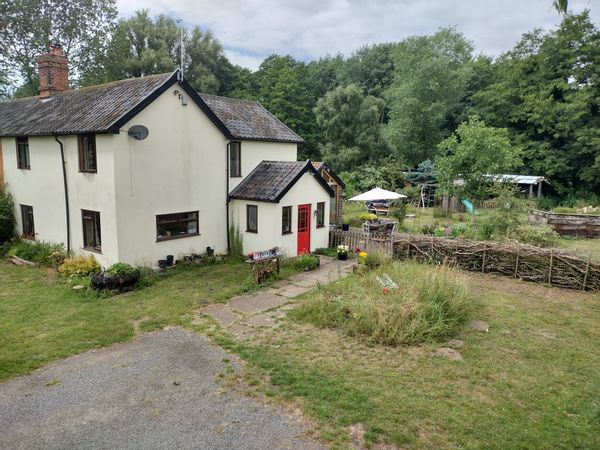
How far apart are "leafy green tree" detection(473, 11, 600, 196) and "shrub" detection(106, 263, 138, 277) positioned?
34236 millimetres

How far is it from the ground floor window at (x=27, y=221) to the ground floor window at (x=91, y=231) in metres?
4.56

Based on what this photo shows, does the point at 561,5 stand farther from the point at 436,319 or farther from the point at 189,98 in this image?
the point at 189,98

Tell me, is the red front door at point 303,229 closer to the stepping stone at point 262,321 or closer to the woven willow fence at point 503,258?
the woven willow fence at point 503,258

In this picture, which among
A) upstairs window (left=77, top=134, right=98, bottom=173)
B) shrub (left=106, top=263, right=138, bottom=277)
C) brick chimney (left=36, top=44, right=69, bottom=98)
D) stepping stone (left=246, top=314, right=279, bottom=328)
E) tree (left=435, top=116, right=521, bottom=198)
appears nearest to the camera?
stepping stone (left=246, top=314, right=279, bottom=328)

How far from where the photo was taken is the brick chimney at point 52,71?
1861 cm

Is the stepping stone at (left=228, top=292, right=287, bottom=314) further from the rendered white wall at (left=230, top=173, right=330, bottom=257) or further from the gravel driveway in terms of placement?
the rendered white wall at (left=230, top=173, right=330, bottom=257)

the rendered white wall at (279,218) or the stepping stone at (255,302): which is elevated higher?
the rendered white wall at (279,218)

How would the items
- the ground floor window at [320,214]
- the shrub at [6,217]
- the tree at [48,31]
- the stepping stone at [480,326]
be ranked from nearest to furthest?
the stepping stone at [480,326], the shrub at [6,217], the ground floor window at [320,214], the tree at [48,31]

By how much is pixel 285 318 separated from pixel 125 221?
646cm

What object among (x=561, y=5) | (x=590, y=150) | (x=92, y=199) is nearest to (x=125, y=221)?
(x=92, y=199)

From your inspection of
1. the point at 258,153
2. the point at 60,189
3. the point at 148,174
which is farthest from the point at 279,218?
the point at 60,189

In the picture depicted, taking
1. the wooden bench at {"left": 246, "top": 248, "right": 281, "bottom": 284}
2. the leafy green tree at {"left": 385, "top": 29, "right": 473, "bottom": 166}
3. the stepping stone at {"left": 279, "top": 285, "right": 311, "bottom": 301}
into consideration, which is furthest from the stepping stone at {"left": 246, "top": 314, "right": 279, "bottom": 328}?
the leafy green tree at {"left": 385, "top": 29, "right": 473, "bottom": 166}

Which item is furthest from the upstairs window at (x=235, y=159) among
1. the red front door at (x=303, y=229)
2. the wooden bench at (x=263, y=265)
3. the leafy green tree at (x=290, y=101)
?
the leafy green tree at (x=290, y=101)

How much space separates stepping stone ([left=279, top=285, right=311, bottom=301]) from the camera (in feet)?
41.4
